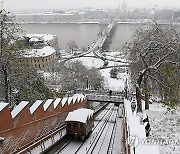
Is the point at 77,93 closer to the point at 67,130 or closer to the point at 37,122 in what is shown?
the point at 67,130

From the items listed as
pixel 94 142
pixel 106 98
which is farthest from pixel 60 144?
pixel 106 98

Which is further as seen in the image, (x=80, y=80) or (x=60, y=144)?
(x=80, y=80)

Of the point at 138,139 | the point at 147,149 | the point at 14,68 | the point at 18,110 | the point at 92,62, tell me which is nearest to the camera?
the point at 147,149

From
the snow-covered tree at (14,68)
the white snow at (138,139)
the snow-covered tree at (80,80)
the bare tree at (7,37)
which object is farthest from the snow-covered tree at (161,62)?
the snow-covered tree at (80,80)

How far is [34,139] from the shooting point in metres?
11.8

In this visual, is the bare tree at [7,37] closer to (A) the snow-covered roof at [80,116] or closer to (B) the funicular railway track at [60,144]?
(A) the snow-covered roof at [80,116]

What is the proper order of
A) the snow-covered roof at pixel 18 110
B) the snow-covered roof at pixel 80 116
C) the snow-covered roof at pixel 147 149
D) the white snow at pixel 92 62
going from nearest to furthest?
the snow-covered roof at pixel 147 149
the snow-covered roof at pixel 18 110
the snow-covered roof at pixel 80 116
the white snow at pixel 92 62

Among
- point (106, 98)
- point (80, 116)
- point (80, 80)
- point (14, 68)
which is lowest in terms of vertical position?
point (80, 80)

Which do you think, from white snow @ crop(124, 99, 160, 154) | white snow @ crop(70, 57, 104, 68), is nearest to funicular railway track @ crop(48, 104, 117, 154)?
white snow @ crop(124, 99, 160, 154)

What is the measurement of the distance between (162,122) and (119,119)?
16.6ft

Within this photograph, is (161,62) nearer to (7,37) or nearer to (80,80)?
(7,37)

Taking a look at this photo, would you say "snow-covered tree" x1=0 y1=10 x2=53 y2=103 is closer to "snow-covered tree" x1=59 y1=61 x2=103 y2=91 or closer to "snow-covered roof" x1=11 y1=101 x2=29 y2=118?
"snow-covered roof" x1=11 y1=101 x2=29 y2=118

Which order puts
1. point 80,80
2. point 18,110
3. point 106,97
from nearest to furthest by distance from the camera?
point 18,110 < point 106,97 < point 80,80

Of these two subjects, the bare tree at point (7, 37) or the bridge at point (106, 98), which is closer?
the bare tree at point (7, 37)
